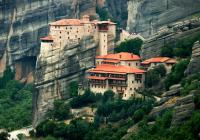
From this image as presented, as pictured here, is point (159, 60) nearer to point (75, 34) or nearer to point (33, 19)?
point (75, 34)

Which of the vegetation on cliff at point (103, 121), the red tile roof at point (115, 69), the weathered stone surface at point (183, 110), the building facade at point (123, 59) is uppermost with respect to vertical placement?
the building facade at point (123, 59)

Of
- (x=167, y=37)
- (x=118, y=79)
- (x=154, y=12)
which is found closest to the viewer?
(x=118, y=79)

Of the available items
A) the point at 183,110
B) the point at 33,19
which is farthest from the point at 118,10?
the point at 183,110

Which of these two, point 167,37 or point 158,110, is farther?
point 167,37

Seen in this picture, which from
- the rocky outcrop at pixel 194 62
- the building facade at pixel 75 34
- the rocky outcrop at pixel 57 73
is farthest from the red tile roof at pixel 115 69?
the rocky outcrop at pixel 194 62

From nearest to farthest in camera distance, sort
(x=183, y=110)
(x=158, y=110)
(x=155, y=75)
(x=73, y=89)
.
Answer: (x=183, y=110), (x=158, y=110), (x=155, y=75), (x=73, y=89)

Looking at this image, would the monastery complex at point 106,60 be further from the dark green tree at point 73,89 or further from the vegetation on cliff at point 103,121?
the dark green tree at point 73,89

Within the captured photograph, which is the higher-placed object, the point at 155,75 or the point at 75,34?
the point at 75,34
